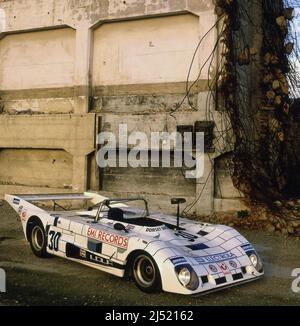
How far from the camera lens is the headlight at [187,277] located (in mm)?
4816

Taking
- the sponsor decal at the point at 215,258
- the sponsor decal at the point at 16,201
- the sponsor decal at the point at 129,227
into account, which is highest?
the sponsor decal at the point at 16,201

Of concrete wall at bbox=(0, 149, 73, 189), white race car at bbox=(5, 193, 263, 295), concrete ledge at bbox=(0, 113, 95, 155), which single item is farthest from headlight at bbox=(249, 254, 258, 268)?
concrete wall at bbox=(0, 149, 73, 189)


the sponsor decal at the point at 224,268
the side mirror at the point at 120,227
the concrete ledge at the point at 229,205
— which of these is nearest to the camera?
the sponsor decal at the point at 224,268

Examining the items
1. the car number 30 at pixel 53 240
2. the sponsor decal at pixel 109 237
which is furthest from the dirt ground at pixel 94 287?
the sponsor decal at pixel 109 237

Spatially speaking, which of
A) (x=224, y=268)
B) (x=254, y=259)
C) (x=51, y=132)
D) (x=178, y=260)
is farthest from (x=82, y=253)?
(x=51, y=132)

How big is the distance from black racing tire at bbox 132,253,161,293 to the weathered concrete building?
226 inches

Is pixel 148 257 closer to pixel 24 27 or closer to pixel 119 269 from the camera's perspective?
pixel 119 269

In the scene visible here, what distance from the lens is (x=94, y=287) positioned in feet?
18.4

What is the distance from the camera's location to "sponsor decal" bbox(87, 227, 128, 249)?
5.43 metres

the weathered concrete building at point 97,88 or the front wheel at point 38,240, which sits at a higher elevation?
the weathered concrete building at point 97,88

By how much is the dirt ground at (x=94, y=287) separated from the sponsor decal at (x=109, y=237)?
585mm

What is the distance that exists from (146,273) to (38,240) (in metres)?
2.50

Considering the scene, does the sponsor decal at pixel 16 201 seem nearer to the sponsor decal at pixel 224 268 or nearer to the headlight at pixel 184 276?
the headlight at pixel 184 276

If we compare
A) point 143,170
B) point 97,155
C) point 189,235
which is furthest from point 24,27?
point 189,235
